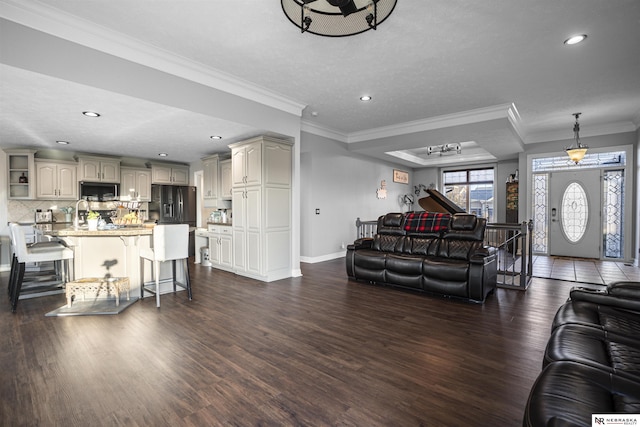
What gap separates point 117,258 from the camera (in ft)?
13.5

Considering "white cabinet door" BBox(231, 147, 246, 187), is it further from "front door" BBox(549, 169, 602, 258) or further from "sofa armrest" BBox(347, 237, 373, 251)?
"front door" BBox(549, 169, 602, 258)

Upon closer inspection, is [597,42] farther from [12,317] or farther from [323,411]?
[12,317]

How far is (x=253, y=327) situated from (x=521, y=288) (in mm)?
3960

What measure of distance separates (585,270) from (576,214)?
79.9 inches

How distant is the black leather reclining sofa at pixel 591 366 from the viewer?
1030 millimetres

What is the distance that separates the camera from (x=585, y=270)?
5785mm

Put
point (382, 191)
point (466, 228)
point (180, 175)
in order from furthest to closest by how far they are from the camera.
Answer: point (382, 191) → point (180, 175) → point (466, 228)

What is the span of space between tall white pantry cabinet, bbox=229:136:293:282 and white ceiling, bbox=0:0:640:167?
18.1 inches

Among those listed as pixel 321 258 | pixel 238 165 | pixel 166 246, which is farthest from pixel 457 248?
pixel 166 246

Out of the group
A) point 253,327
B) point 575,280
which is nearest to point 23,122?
point 253,327

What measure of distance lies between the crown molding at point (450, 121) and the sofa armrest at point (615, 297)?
388 cm

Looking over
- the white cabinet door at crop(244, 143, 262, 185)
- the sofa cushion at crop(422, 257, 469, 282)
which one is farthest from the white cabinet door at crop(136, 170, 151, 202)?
the sofa cushion at crop(422, 257, 469, 282)

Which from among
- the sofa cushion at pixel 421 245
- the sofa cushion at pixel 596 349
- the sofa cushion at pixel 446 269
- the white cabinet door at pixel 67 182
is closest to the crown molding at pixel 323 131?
the sofa cushion at pixel 421 245

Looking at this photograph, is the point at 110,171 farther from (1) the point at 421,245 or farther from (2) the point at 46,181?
(1) the point at 421,245
